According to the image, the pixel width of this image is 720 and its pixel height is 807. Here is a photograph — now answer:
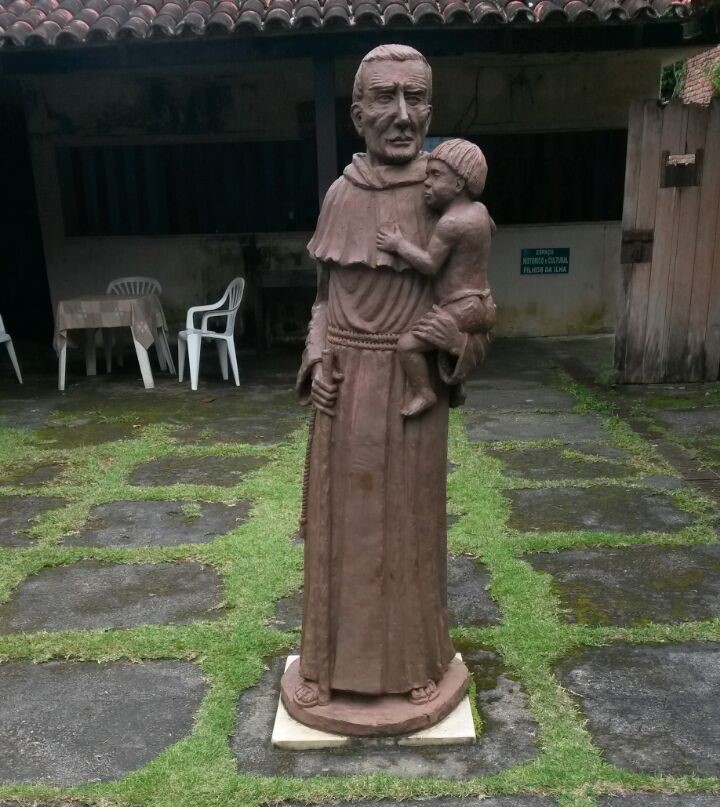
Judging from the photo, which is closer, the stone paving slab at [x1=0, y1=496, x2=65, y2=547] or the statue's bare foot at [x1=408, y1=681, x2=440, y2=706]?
the statue's bare foot at [x1=408, y1=681, x2=440, y2=706]

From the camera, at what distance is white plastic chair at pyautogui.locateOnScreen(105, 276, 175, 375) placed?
843cm

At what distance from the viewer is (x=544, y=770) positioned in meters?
2.54

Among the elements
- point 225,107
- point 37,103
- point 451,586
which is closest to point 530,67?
point 225,107

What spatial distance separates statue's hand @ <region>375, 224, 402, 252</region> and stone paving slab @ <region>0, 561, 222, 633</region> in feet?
6.43

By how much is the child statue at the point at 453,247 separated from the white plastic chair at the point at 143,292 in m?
6.30

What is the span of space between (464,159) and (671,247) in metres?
5.34

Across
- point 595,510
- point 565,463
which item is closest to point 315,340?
point 595,510

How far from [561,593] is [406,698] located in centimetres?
121

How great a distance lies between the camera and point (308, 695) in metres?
2.77

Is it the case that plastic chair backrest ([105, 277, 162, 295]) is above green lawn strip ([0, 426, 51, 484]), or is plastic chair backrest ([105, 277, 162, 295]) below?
above

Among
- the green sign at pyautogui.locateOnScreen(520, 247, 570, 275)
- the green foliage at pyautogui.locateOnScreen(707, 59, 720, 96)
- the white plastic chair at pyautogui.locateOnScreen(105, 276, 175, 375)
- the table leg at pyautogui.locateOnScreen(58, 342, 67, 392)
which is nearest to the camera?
the table leg at pyautogui.locateOnScreen(58, 342, 67, 392)

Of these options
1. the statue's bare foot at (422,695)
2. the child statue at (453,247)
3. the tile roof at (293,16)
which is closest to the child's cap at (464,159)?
the child statue at (453,247)

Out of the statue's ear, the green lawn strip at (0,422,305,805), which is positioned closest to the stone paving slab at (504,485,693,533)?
the green lawn strip at (0,422,305,805)

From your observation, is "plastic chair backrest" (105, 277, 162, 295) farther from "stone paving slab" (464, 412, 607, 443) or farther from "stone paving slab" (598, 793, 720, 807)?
"stone paving slab" (598, 793, 720, 807)
